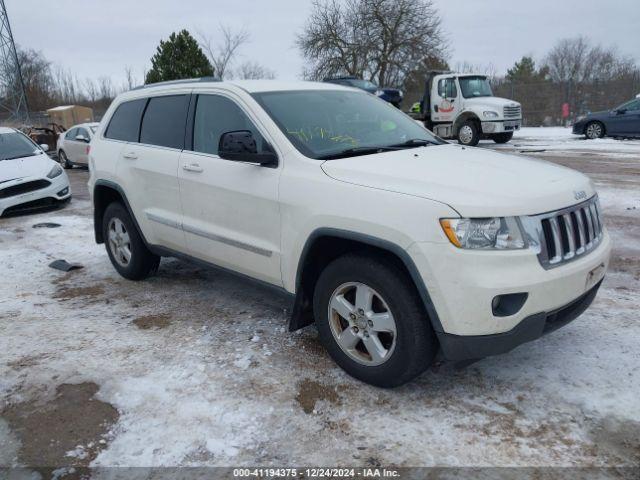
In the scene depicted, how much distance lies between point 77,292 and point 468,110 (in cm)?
1480

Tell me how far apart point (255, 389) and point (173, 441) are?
62 centimetres

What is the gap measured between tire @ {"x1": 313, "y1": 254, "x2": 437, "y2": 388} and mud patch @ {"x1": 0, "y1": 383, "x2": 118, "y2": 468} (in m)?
1.38

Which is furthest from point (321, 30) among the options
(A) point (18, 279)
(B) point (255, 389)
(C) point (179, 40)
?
(B) point (255, 389)

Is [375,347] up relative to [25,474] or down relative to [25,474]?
up

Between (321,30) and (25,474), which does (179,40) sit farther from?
(25,474)

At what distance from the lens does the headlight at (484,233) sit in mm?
2693

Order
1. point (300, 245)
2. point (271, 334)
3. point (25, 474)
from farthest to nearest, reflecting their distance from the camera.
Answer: point (271, 334)
point (300, 245)
point (25, 474)

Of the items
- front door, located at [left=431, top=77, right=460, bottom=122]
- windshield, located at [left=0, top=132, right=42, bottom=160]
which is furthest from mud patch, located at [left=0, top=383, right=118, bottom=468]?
front door, located at [left=431, top=77, right=460, bottom=122]

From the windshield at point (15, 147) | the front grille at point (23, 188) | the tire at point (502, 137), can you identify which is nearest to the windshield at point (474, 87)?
the tire at point (502, 137)

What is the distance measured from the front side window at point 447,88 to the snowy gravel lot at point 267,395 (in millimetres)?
13797

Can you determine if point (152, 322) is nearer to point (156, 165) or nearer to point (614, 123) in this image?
point (156, 165)

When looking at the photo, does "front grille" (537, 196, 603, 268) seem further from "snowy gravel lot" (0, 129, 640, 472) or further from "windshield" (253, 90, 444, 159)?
"windshield" (253, 90, 444, 159)

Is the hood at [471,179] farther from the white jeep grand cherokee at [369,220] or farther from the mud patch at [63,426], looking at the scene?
the mud patch at [63,426]

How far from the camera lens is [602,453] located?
2.60m
